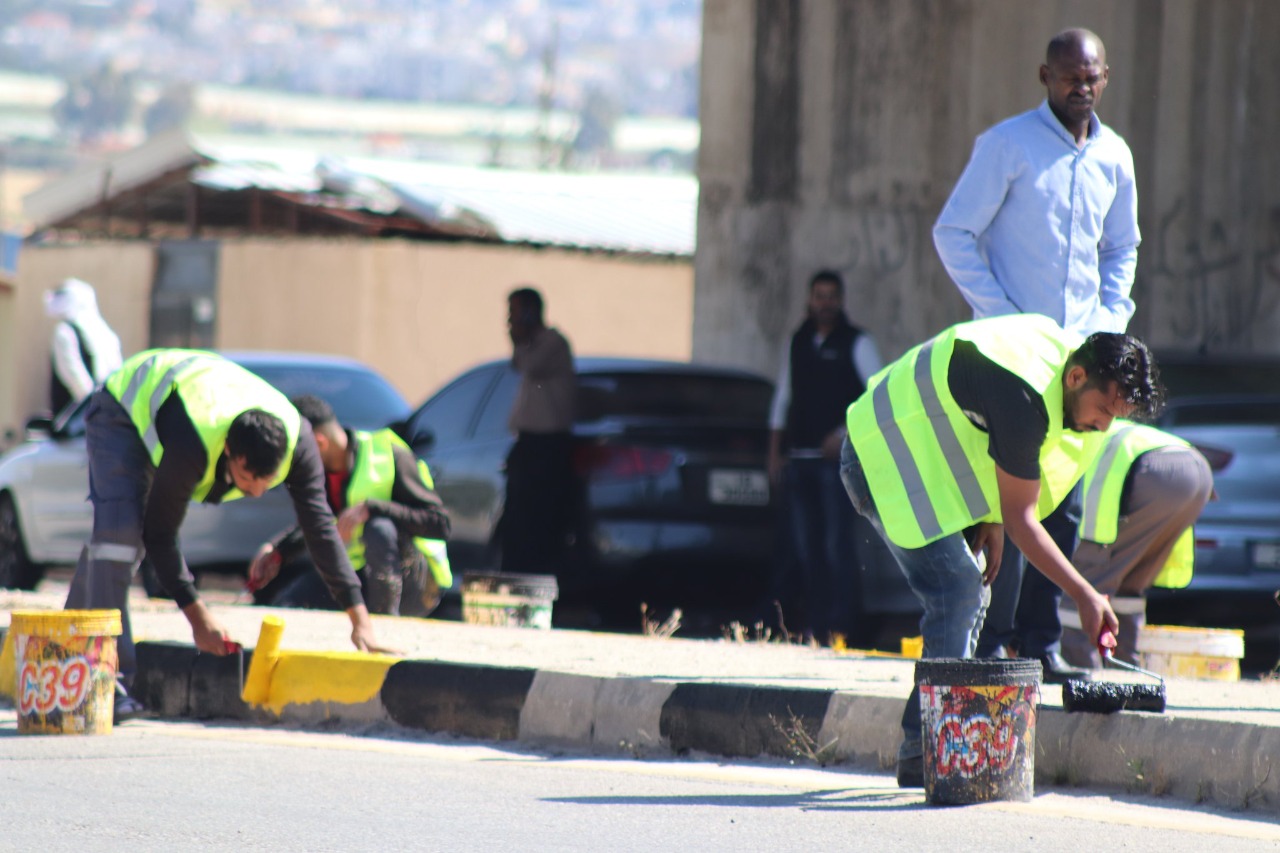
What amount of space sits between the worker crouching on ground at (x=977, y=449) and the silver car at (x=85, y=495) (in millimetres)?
6884

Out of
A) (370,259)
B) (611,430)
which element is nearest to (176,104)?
(370,259)

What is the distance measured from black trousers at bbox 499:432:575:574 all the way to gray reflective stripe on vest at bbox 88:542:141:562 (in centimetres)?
354

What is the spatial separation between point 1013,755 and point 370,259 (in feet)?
55.0

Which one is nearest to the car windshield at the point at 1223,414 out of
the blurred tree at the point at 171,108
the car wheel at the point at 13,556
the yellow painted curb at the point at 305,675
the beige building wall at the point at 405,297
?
the yellow painted curb at the point at 305,675

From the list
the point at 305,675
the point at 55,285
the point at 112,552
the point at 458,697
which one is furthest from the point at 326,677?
the point at 55,285

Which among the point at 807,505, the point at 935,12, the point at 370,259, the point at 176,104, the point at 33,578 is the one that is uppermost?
the point at 176,104

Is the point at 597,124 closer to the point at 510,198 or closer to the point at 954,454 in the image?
the point at 510,198

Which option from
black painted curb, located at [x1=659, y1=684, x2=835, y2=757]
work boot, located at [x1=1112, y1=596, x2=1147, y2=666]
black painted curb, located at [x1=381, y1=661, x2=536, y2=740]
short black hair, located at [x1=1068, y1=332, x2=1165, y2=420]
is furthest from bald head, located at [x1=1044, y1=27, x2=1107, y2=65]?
black painted curb, located at [x1=381, y1=661, x2=536, y2=740]

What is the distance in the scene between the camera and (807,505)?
34.1ft

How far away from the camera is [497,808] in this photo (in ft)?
19.4

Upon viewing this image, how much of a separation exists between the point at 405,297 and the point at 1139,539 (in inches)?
588

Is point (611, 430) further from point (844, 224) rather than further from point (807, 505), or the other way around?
point (844, 224)

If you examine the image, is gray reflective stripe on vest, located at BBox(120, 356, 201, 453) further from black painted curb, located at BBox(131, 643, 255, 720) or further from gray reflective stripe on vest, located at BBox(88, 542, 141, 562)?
black painted curb, located at BBox(131, 643, 255, 720)

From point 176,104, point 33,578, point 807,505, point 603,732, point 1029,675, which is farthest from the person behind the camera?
point 176,104
